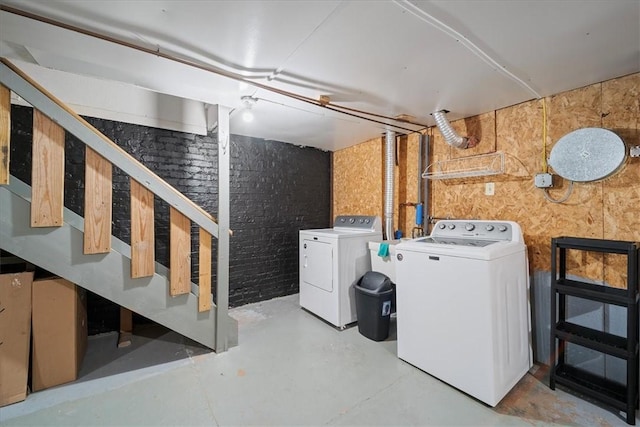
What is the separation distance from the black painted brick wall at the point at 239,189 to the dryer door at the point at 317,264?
0.67 meters

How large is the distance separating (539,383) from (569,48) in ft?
7.28

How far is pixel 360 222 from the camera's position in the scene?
10.8 ft

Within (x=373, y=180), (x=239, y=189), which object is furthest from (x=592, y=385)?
(x=239, y=189)

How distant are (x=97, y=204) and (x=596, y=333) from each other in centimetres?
355

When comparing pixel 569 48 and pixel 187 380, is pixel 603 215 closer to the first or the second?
pixel 569 48

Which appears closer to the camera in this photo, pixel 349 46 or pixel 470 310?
pixel 349 46

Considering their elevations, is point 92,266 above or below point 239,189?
below

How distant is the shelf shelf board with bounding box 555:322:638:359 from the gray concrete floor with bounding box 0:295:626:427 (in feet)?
1.24

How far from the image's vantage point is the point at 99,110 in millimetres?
2633

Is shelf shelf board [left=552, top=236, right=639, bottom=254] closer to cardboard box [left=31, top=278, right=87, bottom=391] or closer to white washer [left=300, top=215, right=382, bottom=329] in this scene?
white washer [left=300, top=215, right=382, bottom=329]

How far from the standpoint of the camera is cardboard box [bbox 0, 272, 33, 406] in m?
1.77

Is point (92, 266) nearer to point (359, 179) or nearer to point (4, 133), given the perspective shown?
point (4, 133)

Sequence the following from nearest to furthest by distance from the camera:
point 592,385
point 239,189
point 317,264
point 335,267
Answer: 1. point 592,385
2. point 335,267
3. point 317,264
4. point 239,189

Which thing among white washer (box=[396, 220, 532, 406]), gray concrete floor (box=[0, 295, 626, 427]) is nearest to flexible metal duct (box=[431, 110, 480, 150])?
white washer (box=[396, 220, 532, 406])
